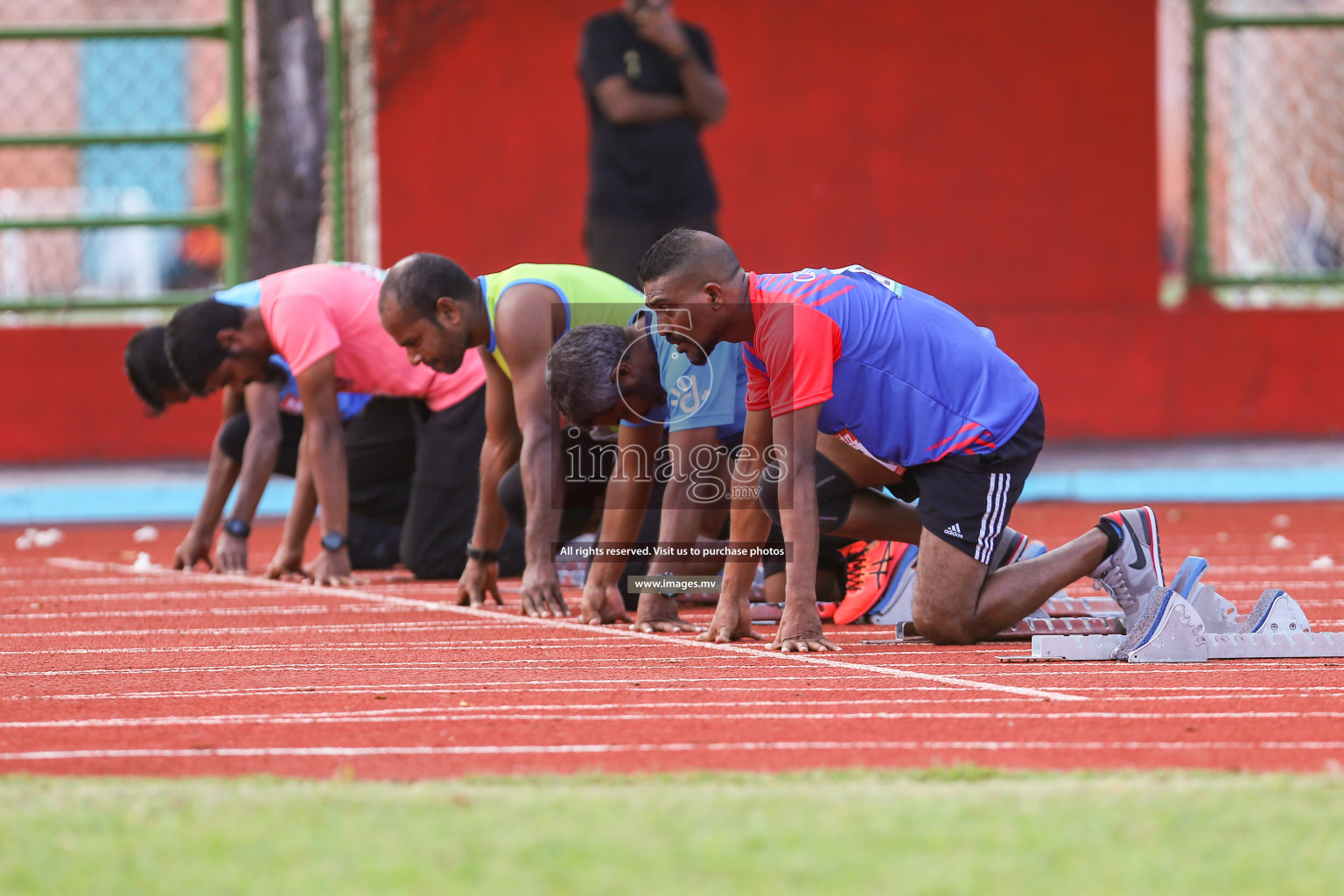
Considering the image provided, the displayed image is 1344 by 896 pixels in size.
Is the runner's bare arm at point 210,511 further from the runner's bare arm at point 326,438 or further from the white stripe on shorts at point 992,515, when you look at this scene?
the white stripe on shorts at point 992,515

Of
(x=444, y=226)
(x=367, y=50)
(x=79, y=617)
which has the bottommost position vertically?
(x=79, y=617)

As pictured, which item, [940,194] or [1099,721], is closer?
[1099,721]

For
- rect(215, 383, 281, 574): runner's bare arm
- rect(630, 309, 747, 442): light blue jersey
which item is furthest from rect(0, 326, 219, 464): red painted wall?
rect(630, 309, 747, 442): light blue jersey

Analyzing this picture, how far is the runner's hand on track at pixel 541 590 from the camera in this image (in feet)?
18.5

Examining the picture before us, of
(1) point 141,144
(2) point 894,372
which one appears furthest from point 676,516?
(1) point 141,144

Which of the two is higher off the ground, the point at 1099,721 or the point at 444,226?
the point at 444,226

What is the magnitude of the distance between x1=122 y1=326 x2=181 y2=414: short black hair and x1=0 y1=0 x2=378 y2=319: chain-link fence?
11.5ft

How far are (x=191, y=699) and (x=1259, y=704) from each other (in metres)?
2.46

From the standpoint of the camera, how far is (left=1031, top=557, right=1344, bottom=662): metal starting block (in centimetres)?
460

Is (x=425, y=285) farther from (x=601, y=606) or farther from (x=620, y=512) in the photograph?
(x=601, y=606)

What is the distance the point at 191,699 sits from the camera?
4164mm

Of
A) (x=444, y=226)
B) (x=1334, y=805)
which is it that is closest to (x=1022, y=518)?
(x=444, y=226)

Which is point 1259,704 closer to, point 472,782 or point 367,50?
point 472,782

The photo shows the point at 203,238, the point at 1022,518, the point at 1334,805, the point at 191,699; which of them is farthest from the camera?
the point at 203,238
